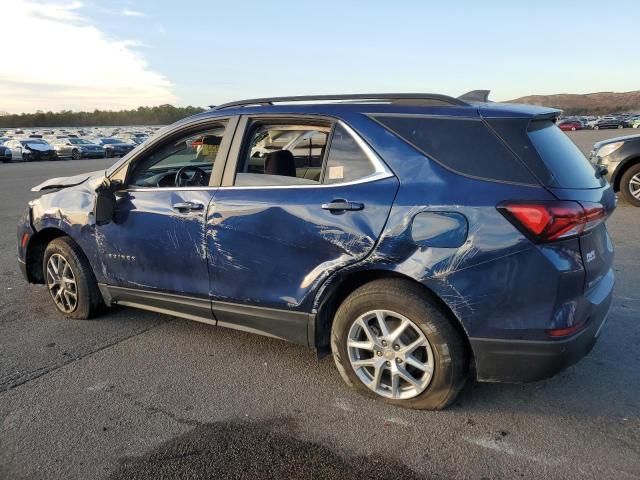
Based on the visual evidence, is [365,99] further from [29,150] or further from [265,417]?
[29,150]

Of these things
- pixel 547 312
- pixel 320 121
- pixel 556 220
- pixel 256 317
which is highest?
pixel 320 121

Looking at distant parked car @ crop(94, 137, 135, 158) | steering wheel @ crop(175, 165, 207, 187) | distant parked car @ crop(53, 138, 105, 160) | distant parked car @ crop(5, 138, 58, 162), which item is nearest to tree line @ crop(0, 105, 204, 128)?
distant parked car @ crop(94, 137, 135, 158)

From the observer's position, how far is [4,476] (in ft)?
9.00

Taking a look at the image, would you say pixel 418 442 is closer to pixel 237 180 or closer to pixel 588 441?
pixel 588 441

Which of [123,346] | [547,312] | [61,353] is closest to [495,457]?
[547,312]

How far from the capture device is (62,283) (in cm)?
480

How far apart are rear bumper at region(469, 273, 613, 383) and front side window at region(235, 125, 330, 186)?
55.1 inches

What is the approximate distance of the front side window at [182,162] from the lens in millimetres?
4098

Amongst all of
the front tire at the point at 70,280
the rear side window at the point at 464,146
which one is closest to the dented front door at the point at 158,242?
the front tire at the point at 70,280

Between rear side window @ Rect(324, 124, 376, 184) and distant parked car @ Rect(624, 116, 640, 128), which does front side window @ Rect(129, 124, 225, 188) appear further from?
distant parked car @ Rect(624, 116, 640, 128)

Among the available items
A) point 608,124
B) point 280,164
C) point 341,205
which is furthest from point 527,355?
point 608,124

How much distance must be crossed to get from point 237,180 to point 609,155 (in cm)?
848

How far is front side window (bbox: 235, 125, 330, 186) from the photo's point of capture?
3.55m

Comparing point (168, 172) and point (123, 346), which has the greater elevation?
point (168, 172)
